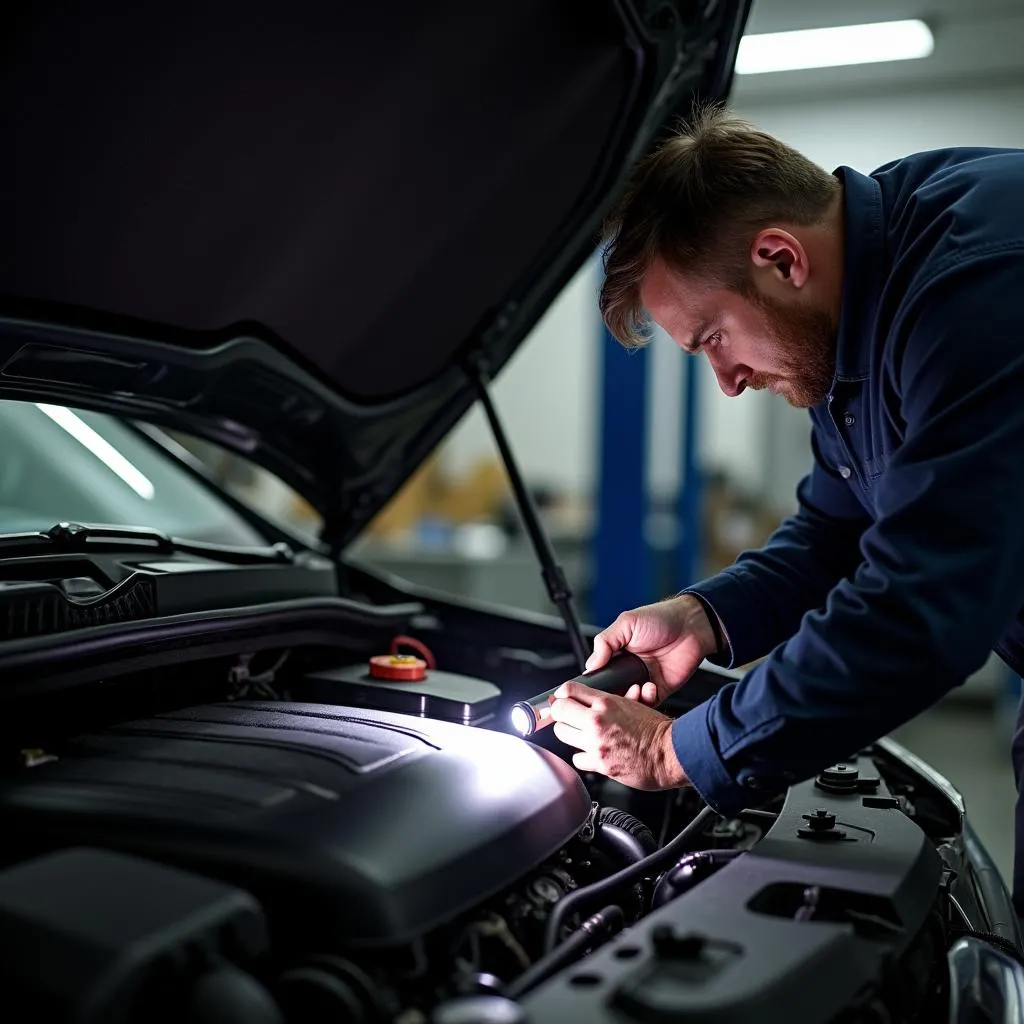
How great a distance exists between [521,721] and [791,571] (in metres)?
0.52

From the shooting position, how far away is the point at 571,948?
974mm

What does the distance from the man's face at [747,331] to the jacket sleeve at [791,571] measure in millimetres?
246

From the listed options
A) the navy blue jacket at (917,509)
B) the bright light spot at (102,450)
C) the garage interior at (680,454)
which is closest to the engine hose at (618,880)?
the navy blue jacket at (917,509)

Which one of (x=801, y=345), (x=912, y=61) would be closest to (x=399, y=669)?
(x=801, y=345)

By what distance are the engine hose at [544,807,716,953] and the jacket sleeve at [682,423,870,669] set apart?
1.02 feet

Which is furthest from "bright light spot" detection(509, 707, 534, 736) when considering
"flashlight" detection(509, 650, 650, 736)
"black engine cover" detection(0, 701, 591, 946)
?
"black engine cover" detection(0, 701, 591, 946)

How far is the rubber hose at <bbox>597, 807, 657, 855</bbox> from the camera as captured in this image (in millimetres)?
1282

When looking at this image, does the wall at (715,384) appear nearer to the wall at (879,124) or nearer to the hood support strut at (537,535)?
the wall at (879,124)

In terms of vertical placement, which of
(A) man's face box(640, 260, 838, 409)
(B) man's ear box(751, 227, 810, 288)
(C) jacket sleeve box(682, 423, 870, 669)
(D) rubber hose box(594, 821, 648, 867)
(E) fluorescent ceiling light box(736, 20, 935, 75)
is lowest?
(D) rubber hose box(594, 821, 648, 867)

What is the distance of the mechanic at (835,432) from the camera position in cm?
105

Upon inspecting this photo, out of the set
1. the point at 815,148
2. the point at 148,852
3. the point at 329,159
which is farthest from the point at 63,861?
the point at 815,148

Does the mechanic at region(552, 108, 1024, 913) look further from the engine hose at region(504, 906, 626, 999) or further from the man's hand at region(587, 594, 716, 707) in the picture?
the engine hose at region(504, 906, 626, 999)

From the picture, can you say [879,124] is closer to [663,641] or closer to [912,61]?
[912,61]

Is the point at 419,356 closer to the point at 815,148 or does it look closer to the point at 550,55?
the point at 550,55
